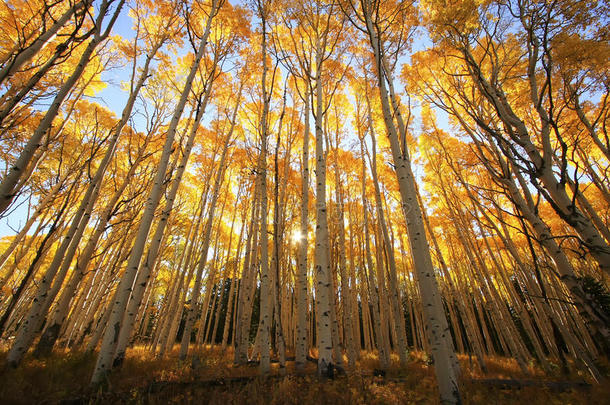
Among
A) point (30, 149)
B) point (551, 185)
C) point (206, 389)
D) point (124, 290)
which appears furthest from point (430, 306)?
point (30, 149)

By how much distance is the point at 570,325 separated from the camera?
10562mm

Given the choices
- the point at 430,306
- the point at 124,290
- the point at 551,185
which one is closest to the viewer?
the point at 430,306

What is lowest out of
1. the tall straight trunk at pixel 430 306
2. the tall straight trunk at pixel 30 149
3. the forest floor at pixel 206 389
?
the forest floor at pixel 206 389

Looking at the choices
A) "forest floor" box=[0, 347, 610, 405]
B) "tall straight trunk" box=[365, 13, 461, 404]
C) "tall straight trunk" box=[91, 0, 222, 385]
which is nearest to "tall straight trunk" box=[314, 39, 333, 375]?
"forest floor" box=[0, 347, 610, 405]

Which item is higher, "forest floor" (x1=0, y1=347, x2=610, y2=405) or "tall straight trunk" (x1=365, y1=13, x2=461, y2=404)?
"tall straight trunk" (x1=365, y1=13, x2=461, y2=404)

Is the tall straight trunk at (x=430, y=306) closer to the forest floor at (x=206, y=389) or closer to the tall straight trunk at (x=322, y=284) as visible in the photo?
the forest floor at (x=206, y=389)

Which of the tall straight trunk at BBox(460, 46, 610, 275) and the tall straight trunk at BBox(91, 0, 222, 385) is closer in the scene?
the tall straight trunk at BBox(460, 46, 610, 275)

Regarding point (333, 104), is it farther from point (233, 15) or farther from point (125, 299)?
point (125, 299)

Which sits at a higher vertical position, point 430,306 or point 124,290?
point 124,290

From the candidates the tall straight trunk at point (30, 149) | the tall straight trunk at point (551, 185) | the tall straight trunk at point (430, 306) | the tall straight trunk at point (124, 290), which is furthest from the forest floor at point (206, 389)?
the tall straight trunk at point (551, 185)

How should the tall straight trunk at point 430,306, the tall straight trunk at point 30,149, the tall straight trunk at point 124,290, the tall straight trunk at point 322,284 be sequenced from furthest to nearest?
1. the tall straight trunk at point 322,284
2. the tall straight trunk at point 124,290
3. the tall straight trunk at point 30,149
4. the tall straight trunk at point 430,306

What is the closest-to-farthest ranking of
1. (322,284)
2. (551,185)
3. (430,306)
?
1. (430,306)
2. (551,185)
3. (322,284)

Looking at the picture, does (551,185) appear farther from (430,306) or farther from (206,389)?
(206,389)

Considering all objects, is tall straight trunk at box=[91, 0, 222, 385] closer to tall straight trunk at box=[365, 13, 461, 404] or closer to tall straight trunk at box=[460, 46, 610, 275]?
tall straight trunk at box=[365, 13, 461, 404]
